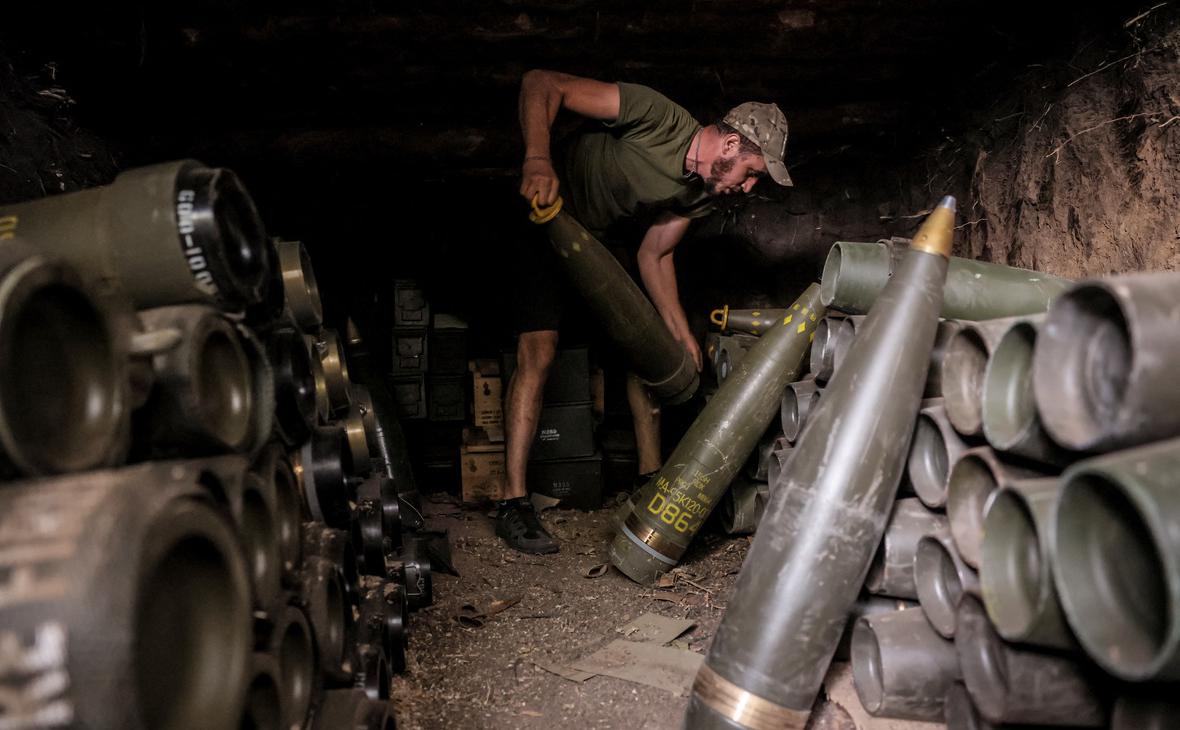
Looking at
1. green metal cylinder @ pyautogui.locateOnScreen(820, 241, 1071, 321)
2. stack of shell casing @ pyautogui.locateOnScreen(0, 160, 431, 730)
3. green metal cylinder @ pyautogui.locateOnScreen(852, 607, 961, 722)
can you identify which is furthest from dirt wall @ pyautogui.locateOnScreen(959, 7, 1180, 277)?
stack of shell casing @ pyautogui.locateOnScreen(0, 160, 431, 730)

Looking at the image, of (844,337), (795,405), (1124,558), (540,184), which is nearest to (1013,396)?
(1124,558)

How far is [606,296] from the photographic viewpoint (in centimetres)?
292

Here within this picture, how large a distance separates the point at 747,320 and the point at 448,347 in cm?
174

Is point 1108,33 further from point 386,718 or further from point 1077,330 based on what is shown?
point 386,718

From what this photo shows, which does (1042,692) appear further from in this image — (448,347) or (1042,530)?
(448,347)

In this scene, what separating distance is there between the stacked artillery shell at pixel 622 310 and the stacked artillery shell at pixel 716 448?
1.62 ft

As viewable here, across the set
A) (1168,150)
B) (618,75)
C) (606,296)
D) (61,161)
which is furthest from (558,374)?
(1168,150)

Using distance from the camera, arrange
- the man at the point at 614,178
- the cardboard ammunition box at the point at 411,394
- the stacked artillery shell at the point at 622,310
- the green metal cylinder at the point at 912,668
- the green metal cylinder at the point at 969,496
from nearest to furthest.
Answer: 1. the green metal cylinder at the point at 969,496
2. the green metal cylinder at the point at 912,668
3. the stacked artillery shell at the point at 622,310
4. the man at the point at 614,178
5. the cardboard ammunition box at the point at 411,394

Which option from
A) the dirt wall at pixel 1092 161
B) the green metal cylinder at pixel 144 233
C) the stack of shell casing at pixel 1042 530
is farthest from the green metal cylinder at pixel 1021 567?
the dirt wall at pixel 1092 161

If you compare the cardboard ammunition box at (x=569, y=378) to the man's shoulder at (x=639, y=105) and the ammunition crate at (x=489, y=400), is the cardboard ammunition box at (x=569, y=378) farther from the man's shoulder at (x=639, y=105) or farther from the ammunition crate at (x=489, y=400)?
the man's shoulder at (x=639, y=105)

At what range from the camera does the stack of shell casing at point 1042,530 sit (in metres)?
0.85

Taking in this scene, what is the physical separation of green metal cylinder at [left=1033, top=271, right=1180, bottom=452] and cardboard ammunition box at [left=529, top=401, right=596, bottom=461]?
2784mm

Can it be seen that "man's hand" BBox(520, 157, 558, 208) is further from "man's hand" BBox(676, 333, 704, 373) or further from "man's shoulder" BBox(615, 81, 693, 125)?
"man's hand" BBox(676, 333, 704, 373)

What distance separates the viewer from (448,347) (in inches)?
159
